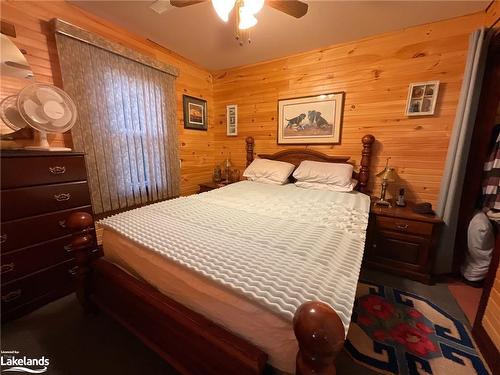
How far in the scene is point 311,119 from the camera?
268 cm

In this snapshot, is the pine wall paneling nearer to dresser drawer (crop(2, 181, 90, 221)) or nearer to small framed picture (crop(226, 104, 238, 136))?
small framed picture (crop(226, 104, 238, 136))

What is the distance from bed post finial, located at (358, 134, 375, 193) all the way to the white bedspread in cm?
54

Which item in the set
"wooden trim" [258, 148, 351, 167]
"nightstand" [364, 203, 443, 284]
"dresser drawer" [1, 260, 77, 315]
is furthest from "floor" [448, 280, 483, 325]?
"dresser drawer" [1, 260, 77, 315]

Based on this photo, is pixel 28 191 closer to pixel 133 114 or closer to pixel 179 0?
pixel 133 114

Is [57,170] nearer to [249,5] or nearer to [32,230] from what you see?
[32,230]

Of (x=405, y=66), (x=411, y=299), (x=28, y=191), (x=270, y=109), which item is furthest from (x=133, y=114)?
(x=411, y=299)

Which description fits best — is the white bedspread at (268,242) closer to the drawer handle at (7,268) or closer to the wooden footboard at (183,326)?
the wooden footboard at (183,326)

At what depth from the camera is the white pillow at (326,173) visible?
91.0 inches

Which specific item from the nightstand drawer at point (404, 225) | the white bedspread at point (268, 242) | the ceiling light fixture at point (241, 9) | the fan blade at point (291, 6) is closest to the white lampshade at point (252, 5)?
the ceiling light fixture at point (241, 9)

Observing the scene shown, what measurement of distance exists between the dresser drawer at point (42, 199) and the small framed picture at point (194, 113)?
5.55 feet

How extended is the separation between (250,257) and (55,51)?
Result: 2.33 meters

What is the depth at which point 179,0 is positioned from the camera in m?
1.36

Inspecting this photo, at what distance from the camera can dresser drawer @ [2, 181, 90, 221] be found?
1.32 m

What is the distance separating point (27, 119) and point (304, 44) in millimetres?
2701
